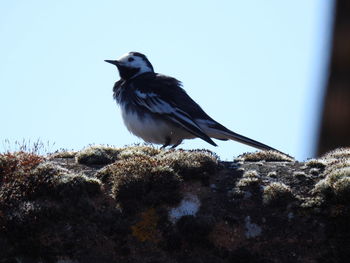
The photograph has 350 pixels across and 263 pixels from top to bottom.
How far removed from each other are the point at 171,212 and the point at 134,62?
970 cm

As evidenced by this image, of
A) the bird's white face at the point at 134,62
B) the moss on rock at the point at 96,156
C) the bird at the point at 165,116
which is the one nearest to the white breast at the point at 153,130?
the bird at the point at 165,116

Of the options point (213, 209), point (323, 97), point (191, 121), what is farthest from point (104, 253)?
point (191, 121)

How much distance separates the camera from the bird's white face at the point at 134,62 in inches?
679

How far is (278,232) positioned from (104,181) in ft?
8.14

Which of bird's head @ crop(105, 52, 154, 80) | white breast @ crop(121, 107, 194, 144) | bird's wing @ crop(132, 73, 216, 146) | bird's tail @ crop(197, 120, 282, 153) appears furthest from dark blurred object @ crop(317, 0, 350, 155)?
bird's head @ crop(105, 52, 154, 80)

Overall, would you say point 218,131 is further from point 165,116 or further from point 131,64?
point 131,64

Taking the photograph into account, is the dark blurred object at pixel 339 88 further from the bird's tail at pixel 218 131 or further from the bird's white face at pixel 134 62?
the bird's white face at pixel 134 62

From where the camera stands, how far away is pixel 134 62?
56.7 ft

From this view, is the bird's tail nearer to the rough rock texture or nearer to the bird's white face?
the bird's white face

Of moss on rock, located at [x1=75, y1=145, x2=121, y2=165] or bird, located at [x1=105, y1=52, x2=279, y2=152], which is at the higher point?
bird, located at [x1=105, y1=52, x2=279, y2=152]

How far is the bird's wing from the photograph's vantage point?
14180 mm

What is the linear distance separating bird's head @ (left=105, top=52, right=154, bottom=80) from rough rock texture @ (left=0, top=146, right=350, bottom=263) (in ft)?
26.4

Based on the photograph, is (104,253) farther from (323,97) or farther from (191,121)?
(191,121)

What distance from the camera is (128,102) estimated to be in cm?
1505
